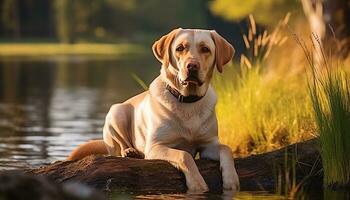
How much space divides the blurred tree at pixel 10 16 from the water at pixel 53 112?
48.9 meters

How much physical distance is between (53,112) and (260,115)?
7.96 m

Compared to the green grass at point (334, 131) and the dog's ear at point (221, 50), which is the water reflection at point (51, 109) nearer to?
the dog's ear at point (221, 50)

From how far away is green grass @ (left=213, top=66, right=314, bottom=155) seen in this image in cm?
1052

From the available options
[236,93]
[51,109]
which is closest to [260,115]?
[236,93]

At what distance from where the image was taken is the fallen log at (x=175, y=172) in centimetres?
777

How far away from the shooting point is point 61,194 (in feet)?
15.3

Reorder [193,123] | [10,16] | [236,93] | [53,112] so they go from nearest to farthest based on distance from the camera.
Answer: [193,123] < [236,93] < [53,112] < [10,16]

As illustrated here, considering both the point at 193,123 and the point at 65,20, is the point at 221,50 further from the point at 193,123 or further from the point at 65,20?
the point at 65,20

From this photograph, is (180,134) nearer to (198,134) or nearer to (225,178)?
(198,134)

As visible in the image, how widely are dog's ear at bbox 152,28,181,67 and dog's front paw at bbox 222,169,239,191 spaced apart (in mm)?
1148

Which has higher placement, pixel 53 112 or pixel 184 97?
pixel 184 97

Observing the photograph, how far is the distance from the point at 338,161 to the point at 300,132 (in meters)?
2.38

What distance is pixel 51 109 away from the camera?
19.2 meters

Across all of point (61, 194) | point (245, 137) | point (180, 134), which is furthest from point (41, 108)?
point (61, 194)
